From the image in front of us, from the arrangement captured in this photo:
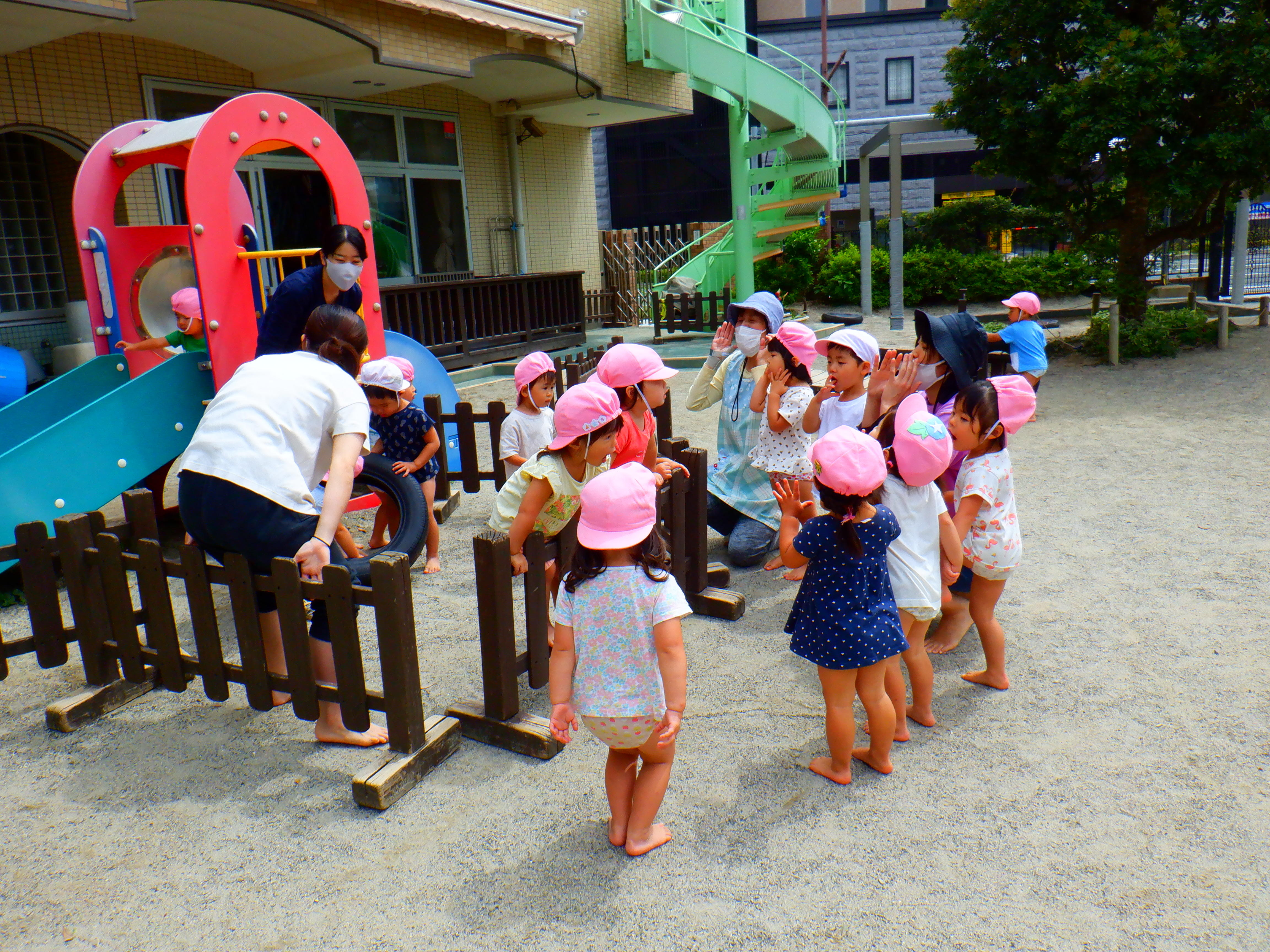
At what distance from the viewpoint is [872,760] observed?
3043 millimetres

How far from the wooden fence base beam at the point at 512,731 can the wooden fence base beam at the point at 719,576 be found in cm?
147

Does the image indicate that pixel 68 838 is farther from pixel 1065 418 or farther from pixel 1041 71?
pixel 1041 71

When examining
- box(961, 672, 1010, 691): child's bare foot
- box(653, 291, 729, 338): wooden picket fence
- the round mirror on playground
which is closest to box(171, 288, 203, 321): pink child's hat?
the round mirror on playground

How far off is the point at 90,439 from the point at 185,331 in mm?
1211

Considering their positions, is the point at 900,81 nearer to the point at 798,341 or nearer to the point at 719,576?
the point at 798,341

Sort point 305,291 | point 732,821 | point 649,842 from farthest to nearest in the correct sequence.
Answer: point 305,291
point 732,821
point 649,842

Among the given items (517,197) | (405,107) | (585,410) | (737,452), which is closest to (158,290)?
(737,452)

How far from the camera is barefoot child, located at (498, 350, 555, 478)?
4984 millimetres

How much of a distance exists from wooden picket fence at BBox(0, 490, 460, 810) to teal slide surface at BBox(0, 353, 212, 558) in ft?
2.95

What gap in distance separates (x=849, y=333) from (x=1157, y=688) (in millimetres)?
1920

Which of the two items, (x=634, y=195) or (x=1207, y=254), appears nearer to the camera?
(x=1207, y=254)

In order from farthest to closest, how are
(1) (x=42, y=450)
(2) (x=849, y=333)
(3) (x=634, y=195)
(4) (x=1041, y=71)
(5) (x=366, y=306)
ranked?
(3) (x=634, y=195)
(4) (x=1041, y=71)
(5) (x=366, y=306)
(1) (x=42, y=450)
(2) (x=849, y=333)

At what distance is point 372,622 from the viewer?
4.54 meters

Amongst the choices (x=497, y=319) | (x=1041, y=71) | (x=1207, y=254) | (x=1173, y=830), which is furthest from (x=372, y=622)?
(x=1207, y=254)
